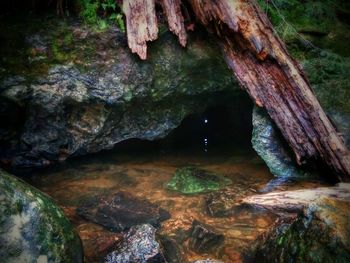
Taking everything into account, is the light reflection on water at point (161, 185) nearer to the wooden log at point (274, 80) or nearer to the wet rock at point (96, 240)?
the wet rock at point (96, 240)

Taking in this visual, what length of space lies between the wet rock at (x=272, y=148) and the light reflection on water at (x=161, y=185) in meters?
0.24

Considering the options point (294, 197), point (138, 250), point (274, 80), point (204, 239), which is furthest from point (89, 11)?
point (294, 197)

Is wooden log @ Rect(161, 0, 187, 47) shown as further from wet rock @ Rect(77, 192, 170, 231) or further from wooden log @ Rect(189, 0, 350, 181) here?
wet rock @ Rect(77, 192, 170, 231)

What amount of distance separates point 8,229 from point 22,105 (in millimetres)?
2785

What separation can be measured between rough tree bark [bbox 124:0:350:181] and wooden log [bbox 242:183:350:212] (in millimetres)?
447

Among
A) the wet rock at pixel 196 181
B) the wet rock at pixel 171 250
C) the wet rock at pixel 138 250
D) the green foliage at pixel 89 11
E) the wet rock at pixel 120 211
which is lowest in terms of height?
the wet rock at pixel 171 250

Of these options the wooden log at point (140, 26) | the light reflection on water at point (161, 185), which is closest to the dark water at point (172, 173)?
the light reflection on water at point (161, 185)

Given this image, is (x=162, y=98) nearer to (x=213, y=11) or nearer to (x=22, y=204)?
(x=213, y=11)

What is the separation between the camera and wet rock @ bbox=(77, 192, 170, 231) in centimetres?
455

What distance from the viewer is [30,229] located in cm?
316

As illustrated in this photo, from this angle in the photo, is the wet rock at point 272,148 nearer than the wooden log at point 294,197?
No

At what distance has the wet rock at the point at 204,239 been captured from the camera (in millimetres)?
4095

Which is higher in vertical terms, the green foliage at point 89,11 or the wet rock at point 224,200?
the green foliage at point 89,11

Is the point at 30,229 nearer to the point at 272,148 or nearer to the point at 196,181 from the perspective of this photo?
the point at 196,181
